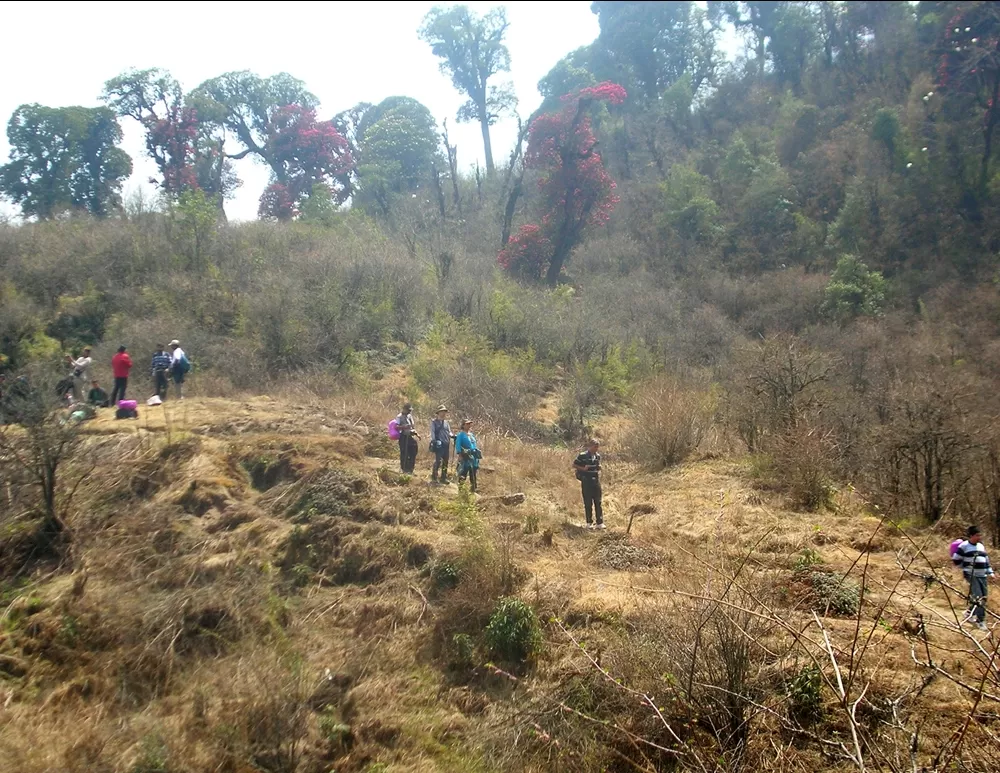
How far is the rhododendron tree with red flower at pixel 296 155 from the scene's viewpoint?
32188mm

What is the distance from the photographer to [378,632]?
7980mm

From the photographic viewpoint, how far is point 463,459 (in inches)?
422

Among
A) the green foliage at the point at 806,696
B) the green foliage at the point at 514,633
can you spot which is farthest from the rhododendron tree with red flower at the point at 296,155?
the green foliage at the point at 806,696

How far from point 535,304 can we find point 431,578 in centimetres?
1476

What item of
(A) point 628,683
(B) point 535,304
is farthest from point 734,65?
(A) point 628,683

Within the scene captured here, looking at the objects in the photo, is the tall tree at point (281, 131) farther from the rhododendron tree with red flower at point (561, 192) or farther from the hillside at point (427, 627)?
the hillside at point (427, 627)

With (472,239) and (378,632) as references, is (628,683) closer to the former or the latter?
(378,632)

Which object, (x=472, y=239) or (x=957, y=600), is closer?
(x=957, y=600)

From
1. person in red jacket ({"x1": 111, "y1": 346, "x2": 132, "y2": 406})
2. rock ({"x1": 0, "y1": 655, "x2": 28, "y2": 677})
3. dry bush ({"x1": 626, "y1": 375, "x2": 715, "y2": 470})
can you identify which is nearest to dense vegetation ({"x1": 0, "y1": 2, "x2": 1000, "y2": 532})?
dry bush ({"x1": 626, "y1": 375, "x2": 715, "y2": 470})

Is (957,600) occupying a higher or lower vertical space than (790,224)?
lower

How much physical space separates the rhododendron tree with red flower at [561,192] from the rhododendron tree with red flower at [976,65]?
13.1m

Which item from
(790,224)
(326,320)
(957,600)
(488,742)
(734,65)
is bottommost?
(488,742)

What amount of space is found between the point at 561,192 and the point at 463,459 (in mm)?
20856

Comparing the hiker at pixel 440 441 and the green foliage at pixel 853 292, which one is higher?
the green foliage at pixel 853 292
